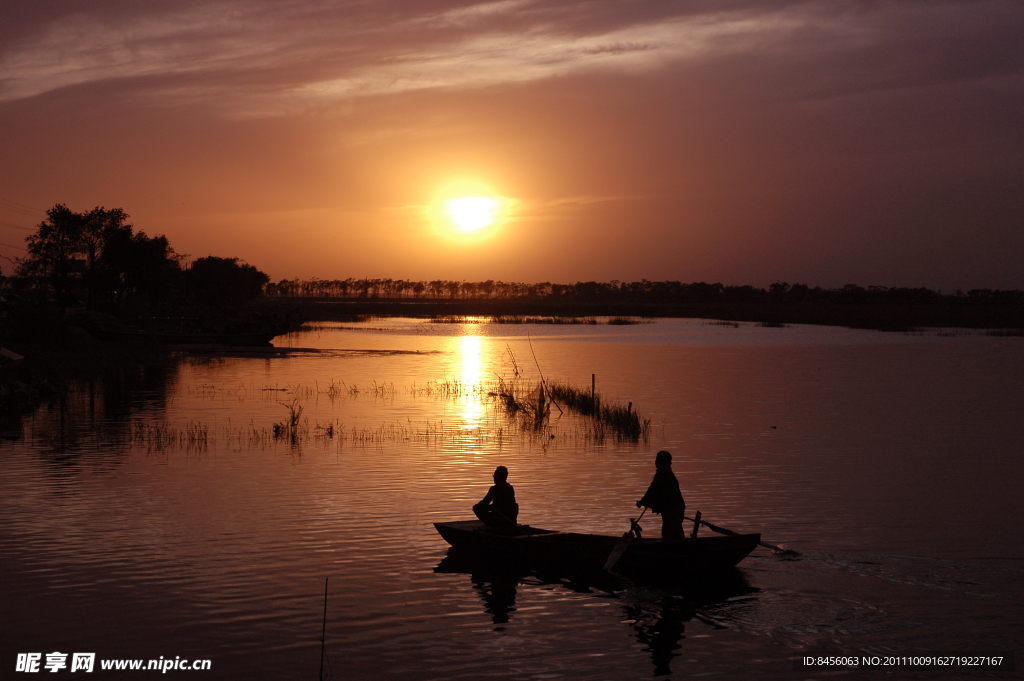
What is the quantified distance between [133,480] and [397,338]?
268 ft

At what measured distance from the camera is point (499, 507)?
1748 centimetres

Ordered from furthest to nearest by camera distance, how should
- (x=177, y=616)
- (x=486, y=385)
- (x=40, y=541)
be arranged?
(x=486, y=385)
(x=40, y=541)
(x=177, y=616)

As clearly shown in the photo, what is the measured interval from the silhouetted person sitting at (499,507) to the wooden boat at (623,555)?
1.71 ft

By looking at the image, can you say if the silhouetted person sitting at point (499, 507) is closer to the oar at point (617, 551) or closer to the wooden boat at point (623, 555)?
the wooden boat at point (623, 555)

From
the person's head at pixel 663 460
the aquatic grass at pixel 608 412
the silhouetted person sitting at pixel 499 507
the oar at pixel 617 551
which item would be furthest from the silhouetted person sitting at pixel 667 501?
the aquatic grass at pixel 608 412

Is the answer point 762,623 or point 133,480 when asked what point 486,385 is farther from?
point 762,623

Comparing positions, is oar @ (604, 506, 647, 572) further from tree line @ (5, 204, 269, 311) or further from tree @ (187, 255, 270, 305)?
tree @ (187, 255, 270, 305)

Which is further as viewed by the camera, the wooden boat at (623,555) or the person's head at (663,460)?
the person's head at (663,460)

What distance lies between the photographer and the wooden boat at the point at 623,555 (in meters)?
15.6

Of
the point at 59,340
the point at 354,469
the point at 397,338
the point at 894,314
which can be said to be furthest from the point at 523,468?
the point at 894,314

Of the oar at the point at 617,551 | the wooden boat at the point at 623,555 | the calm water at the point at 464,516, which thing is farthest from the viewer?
the wooden boat at the point at 623,555

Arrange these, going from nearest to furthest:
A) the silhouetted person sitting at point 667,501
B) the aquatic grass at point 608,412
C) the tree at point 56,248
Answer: the silhouetted person sitting at point 667,501 → the aquatic grass at point 608,412 → the tree at point 56,248

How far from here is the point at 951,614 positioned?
1430 cm

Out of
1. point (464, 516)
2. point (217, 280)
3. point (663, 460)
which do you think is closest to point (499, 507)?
point (464, 516)
